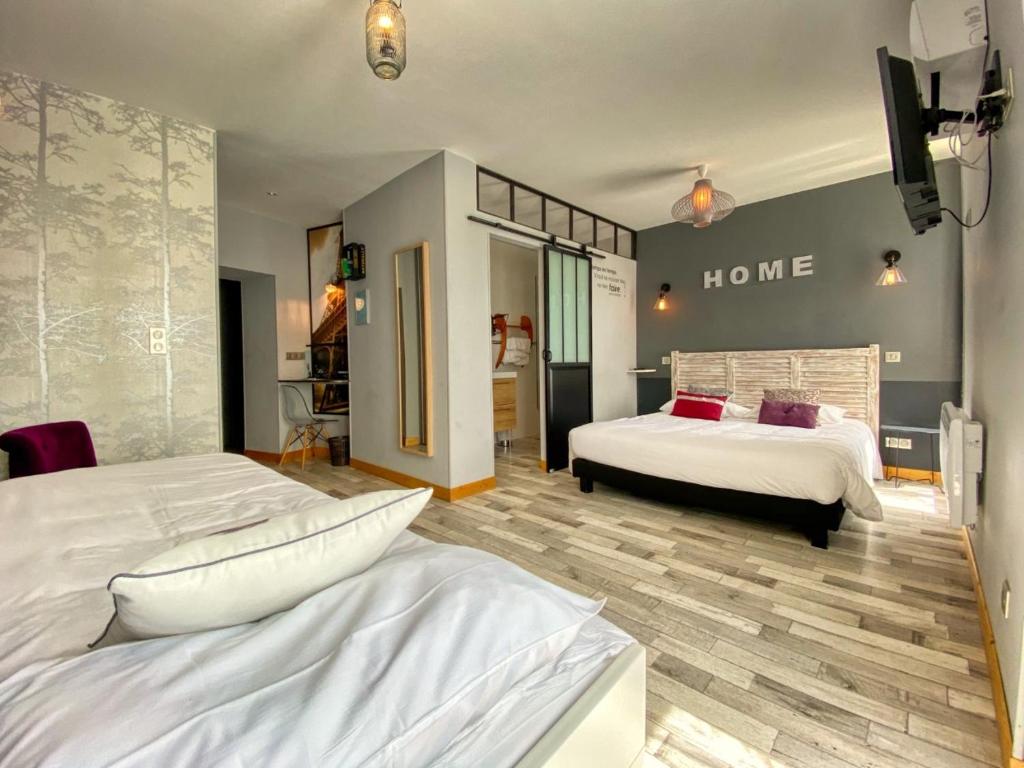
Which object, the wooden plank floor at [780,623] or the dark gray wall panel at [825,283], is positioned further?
the dark gray wall panel at [825,283]

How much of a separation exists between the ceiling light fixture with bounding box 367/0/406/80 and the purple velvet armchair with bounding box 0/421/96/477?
244 cm

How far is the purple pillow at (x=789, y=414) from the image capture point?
367cm

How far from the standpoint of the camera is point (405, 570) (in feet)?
2.72

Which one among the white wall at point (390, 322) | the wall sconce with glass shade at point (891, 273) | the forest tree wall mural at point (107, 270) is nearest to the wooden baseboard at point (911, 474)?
the wall sconce with glass shade at point (891, 273)

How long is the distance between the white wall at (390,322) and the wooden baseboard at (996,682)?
10.2 ft

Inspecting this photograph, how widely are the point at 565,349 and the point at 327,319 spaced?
2.97 m

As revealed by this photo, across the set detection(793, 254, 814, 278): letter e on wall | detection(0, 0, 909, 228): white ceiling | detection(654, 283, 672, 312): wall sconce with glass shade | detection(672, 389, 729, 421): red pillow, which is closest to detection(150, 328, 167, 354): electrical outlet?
detection(0, 0, 909, 228): white ceiling

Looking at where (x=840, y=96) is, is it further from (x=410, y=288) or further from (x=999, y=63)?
(x=410, y=288)

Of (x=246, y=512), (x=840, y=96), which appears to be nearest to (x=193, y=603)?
(x=246, y=512)

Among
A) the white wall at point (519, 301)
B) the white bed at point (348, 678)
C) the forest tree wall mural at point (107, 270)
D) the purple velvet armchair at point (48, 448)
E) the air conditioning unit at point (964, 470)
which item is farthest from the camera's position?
the white wall at point (519, 301)

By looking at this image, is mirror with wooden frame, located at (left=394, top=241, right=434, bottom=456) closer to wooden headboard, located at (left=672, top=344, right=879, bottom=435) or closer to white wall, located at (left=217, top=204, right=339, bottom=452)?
white wall, located at (left=217, top=204, right=339, bottom=452)

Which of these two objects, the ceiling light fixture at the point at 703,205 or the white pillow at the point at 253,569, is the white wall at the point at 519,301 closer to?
the ceiling light fixture at the point at 703,205

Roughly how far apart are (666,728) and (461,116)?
357 centimetres

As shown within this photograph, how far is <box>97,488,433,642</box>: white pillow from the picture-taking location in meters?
0.62
